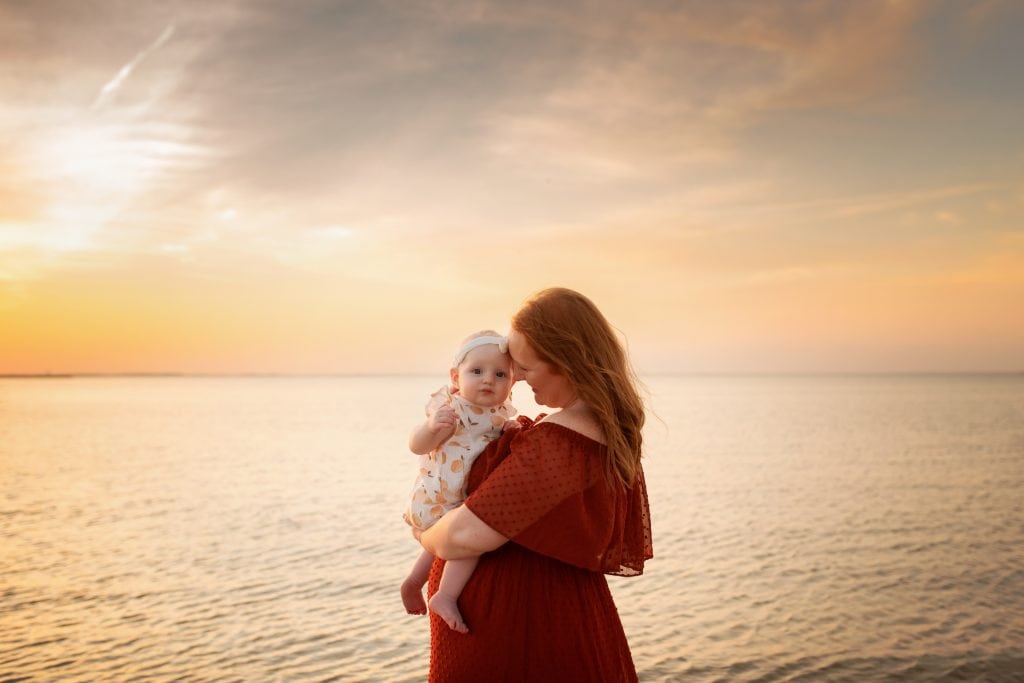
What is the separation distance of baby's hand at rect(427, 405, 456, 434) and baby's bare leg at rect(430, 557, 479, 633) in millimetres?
437

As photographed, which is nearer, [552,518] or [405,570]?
[552,518]

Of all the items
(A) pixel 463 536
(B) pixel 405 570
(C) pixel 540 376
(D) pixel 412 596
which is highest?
(C) pixel 540 376

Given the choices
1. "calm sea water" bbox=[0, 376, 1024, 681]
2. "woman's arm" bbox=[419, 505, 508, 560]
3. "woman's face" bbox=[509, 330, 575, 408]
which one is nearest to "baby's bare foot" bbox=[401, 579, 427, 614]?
"woman's arm" bbox=[419, 505, 508, 560]

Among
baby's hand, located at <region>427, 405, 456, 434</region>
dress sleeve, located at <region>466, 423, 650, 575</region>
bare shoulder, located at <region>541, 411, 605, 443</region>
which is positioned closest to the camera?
dress sleeve, located at <region>466, 423, 650, 575</region>

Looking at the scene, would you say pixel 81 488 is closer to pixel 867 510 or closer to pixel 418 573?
pixel 867 510

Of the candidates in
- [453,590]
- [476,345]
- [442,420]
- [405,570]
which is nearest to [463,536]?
[453,590]

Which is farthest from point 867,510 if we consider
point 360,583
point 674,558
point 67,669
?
point 67,669

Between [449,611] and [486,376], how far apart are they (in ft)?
2.55

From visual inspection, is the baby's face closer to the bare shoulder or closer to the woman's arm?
the bare shoulder

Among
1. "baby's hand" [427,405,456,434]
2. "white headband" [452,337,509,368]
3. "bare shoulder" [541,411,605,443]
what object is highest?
"white headband" [452,337,509,368]

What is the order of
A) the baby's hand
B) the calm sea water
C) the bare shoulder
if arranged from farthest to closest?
the calm sea water < the baby's hand < the bare shoulder

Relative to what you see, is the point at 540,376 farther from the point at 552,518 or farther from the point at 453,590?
the point at 453,590

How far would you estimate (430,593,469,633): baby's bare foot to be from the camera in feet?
8.38

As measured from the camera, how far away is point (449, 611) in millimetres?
2553
